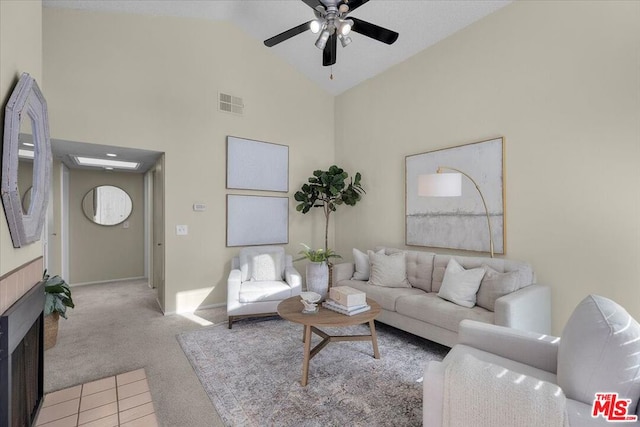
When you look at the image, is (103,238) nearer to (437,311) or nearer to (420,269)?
(420,269)

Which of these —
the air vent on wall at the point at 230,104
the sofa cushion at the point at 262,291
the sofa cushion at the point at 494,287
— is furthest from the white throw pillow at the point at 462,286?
the air vent on wall at the point at 230,104

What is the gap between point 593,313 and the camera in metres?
1.25

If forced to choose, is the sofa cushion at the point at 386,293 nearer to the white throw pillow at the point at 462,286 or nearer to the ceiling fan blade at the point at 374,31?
the white throw pillow at the point at 462,286

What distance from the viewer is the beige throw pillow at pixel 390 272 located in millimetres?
3469

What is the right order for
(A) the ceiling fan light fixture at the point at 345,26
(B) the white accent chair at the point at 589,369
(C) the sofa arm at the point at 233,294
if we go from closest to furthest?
1. (B) the white accent chair at the point at 589,369
2. (A) the ceiling fan light fixture at the point at 345,26
3. (C) the sofa arm at the point at 233,294

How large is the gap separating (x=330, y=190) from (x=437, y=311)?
2413 mm

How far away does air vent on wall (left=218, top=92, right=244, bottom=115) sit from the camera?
4305 millimetres

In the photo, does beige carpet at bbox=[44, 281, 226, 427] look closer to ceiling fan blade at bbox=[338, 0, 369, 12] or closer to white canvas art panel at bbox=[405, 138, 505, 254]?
white canvas art panel at bbox=[405, 138, 505, 254]

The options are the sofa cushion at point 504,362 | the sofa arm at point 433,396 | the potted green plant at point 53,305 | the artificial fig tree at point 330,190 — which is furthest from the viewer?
the artificial fig tree at point 330,190

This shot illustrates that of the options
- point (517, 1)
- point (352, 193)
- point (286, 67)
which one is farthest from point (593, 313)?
point (286, 67)

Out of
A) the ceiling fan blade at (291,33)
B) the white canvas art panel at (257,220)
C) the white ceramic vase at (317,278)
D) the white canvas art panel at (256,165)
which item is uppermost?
the ceiling fan blade at (291,33)

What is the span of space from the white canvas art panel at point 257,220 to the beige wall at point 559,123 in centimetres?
243

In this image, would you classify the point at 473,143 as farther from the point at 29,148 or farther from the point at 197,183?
Result: the point at 29,148

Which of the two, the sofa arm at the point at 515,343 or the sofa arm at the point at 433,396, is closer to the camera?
the sofa arm at the point at 433,396
